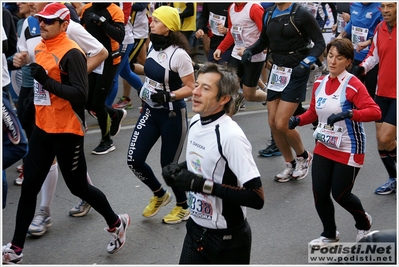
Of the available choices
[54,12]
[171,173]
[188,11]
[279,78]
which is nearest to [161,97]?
[54,12]

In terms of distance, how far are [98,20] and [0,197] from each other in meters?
3.33

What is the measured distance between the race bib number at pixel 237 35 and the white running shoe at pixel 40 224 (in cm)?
343

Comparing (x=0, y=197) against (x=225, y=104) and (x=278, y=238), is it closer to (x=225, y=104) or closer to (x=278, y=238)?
(x=225, y=104)

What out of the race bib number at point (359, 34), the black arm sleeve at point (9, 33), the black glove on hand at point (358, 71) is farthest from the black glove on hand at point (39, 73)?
the race bib number at point (359, 34)

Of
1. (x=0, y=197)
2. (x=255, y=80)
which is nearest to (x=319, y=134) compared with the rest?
(x=0, y=197)

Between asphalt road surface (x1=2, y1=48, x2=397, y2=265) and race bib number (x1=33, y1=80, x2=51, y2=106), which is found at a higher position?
race bib number (x1=33, y1=80, x2=51, y2=106)

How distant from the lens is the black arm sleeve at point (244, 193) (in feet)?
11.7

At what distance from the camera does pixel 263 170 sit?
722cm

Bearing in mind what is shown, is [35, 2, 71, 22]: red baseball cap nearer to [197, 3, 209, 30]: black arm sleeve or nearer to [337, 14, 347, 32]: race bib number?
[197, 3, 209, 30]: black arm sleeve

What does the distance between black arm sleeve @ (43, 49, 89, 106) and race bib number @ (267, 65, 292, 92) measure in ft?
7.61

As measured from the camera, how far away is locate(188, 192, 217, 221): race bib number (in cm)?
375

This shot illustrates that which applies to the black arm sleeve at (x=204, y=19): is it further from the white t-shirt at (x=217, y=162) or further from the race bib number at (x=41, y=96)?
the white t-shirt at (x=217, y=162)

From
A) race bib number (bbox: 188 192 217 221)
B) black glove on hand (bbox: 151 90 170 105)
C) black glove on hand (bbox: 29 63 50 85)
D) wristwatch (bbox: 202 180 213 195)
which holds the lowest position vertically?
black glove on hand (bbox: 151 90 170 105)

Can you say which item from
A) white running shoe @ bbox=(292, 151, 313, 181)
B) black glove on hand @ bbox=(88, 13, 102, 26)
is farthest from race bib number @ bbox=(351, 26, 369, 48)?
black glove on hand @ bbox=(88, 13, 102, 26)
